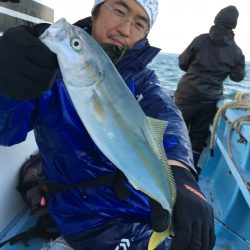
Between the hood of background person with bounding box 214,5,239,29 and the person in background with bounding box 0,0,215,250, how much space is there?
3.81 m

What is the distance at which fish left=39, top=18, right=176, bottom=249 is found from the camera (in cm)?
136

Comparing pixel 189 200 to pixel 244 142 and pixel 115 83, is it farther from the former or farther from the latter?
pixel 244 142

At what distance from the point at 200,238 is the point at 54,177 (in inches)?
40.6

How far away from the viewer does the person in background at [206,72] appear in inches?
239

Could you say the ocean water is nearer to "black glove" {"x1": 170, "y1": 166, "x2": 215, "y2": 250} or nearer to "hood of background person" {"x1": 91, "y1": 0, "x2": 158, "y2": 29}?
"hood of background person" {"x1": 91, "y1": 0, "x2": 158, "y2": 29}

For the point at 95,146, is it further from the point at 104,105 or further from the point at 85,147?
the point at 104,105

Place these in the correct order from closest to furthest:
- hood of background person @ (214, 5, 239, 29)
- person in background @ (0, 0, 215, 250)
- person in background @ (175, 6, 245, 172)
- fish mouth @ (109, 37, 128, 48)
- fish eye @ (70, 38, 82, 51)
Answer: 1. fish eye @ (70, 38, 82, 51)
2. person in background @ (0, 0, 215, 250)
3. fish mouth @ (109, 37, 128, 48)
4. hood of background person @ (214, 5, 239, 29)
5. person in background @ (175, 6, 245, 172)

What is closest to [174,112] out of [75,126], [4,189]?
[75,126]

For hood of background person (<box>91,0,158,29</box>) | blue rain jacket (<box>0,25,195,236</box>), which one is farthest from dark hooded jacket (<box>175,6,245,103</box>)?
blue rain jacket (<box>0,25,195,236</box>)

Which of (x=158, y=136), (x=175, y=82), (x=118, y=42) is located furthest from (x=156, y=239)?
(x=175, y=82)

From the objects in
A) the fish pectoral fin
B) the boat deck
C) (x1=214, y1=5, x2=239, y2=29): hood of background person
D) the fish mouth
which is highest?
the fish mouth

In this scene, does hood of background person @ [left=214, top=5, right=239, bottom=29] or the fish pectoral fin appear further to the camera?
hood of background person @ [left=214, top=5, right=239, bottom=29]

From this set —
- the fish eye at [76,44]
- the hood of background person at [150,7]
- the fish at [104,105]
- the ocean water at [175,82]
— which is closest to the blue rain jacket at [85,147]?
the hood of background person at [150,7]

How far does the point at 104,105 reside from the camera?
4.47ft
